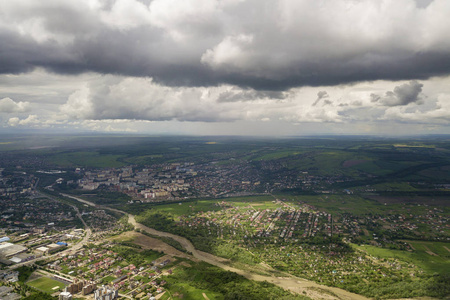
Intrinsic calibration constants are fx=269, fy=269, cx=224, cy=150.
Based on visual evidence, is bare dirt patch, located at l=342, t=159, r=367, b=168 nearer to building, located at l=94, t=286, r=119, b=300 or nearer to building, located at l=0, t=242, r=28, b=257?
building, located at l=94, t=286, r=119, b=300

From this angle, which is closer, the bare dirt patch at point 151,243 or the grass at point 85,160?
the bare dirt patch at point 151,243

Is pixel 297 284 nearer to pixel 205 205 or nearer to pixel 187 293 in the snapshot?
pixel 187 293

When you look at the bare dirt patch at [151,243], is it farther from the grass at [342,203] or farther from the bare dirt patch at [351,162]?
the bare dirt patch at [351,162]

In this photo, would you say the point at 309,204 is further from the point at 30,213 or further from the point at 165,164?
the point at 165,164

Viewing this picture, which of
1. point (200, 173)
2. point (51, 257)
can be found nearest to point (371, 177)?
point (200, 173)

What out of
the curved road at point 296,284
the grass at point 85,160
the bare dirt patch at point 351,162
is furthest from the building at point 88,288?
the bare dirt patch at point 351,162

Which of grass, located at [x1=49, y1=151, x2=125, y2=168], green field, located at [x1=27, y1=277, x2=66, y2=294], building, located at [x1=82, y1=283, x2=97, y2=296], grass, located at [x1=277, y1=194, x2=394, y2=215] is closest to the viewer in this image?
building, located at [x1=82, y1=283, x2=97, y2=296]

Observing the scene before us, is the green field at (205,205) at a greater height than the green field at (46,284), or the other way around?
the green field at (46,284)


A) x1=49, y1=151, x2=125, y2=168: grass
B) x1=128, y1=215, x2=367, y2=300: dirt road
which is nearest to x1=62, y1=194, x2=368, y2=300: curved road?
x1=128, y1=215, x2=367, y2=300: dirt road

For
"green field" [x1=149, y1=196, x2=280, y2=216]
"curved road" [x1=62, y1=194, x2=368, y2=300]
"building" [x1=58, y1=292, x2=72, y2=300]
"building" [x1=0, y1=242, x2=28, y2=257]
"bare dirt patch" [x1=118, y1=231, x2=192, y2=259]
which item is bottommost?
"curved road" [x1=62, y1=194, x2=368, y2=300]
